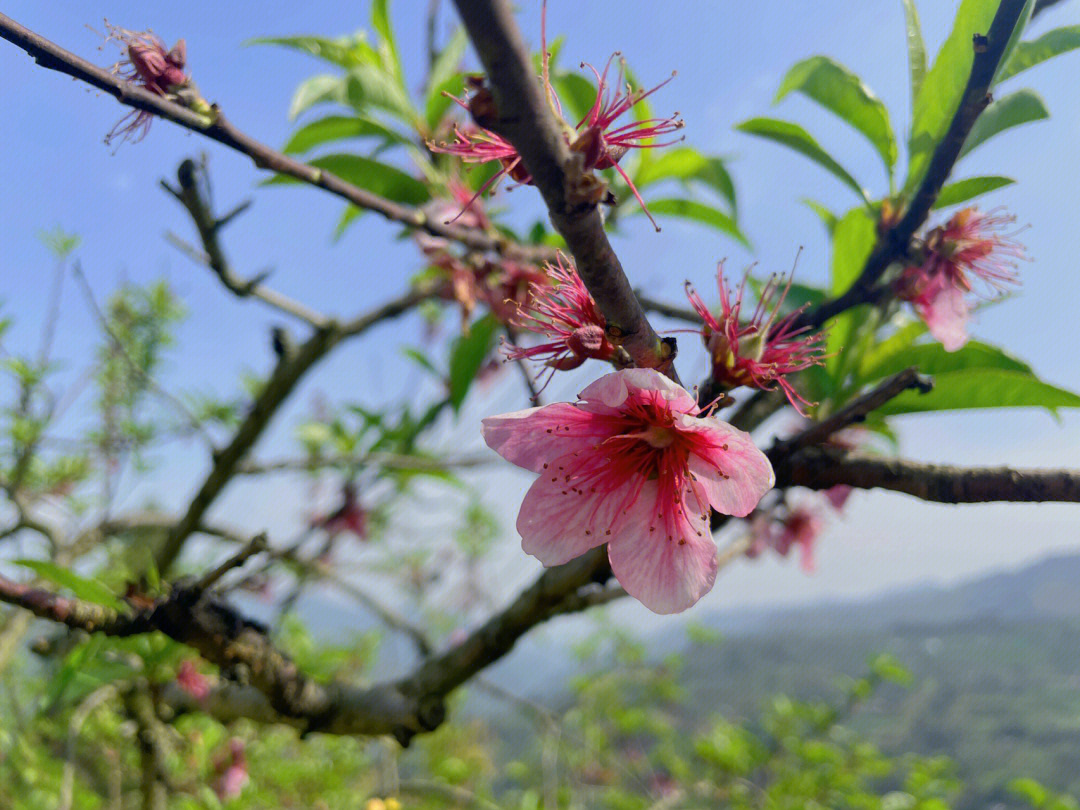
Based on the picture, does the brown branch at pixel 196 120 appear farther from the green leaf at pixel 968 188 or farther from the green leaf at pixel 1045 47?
the green leaf at pixel 1045 47

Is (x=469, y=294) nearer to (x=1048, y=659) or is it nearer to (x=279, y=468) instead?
(x=279, y=468)

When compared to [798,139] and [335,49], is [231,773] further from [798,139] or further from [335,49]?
[798,139]

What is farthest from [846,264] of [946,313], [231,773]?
[231,773]

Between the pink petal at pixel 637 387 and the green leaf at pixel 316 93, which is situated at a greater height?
the green leaf at pixel 316 93

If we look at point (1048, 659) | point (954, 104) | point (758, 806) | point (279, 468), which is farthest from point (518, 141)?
point (1048, 659)

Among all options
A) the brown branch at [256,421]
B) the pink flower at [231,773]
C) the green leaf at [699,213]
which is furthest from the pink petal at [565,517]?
the pink flower at [231,773]
